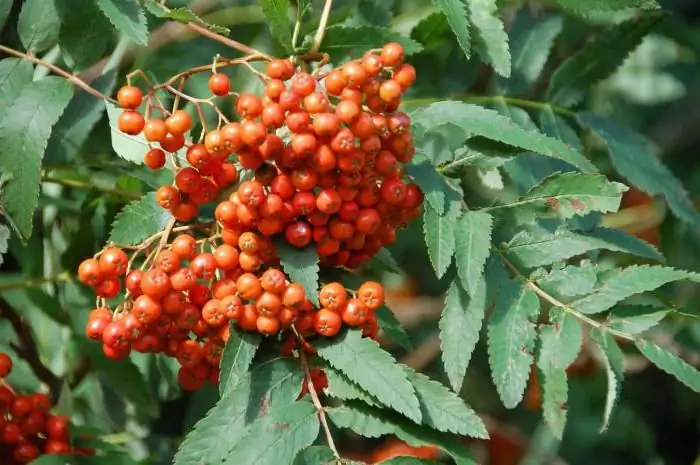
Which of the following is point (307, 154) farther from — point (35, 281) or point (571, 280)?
point (35, 281)

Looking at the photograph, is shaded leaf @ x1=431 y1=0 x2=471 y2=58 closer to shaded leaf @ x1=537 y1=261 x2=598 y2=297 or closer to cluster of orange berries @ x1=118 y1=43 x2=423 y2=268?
cluster of orange berries @ x1=118 y1=43 x2=423 y2=268

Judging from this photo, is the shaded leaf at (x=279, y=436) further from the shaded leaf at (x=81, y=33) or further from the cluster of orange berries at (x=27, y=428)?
the shaded leaf at (x=81, y=33)

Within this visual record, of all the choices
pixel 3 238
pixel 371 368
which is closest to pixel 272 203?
pixel 371 368

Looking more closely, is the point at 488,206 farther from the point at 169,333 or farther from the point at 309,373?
the point at 169,333

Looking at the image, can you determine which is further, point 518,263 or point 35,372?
point 35,372

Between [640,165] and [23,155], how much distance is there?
152 cm

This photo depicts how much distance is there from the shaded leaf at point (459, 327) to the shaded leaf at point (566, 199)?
0.63 ft

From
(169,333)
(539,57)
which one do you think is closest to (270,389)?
(169,333)

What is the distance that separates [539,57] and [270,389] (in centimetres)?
126

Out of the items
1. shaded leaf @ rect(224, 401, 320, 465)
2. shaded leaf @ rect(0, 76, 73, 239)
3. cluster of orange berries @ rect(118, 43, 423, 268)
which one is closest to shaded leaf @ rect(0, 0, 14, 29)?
shaded leaf @ rect(0, 76, 73, 239)

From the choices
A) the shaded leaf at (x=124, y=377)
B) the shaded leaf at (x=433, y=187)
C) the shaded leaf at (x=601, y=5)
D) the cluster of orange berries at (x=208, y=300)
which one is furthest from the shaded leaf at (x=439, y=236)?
the shaded leaf at (x=124, y=377)

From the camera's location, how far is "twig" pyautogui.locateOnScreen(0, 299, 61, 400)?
114 inches

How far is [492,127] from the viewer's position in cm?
222

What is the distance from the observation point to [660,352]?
2.13 m
